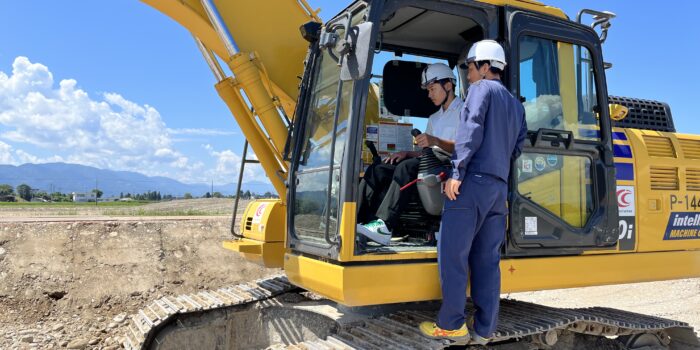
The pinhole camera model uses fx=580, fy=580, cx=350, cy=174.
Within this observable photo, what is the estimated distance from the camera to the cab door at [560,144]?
4.07m

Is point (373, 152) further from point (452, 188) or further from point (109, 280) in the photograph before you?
point (109, 280)

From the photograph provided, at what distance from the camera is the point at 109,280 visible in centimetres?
1032

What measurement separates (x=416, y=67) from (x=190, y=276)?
7367 millimetres

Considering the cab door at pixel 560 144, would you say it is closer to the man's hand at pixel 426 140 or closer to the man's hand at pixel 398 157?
the man's hand at pixel 426 140

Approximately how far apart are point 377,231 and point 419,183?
46 centimetres

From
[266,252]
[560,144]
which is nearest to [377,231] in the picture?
[560,144]

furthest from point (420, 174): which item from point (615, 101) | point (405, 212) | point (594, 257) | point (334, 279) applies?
point (615, 101)

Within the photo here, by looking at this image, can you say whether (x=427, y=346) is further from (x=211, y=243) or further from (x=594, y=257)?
(x=211, y=243)

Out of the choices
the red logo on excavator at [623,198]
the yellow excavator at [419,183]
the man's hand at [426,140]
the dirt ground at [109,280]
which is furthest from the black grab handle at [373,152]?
the dirt ground at [109,280]

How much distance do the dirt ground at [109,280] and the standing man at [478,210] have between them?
5.56 meters

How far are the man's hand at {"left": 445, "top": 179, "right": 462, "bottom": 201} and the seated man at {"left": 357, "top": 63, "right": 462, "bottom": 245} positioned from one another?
444mm

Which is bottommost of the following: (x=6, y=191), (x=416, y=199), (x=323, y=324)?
(x=323, y=324)

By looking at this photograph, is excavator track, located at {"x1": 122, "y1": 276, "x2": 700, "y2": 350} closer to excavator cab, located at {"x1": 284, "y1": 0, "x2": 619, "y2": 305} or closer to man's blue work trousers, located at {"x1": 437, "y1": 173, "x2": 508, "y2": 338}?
man's blue work trousers, located at {"x1": 437, "y1": 173, "x2": 508, "y2": 338}

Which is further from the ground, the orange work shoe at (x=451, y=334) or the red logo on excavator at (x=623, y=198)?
the red logo on excavator at (x=623, y=198)
